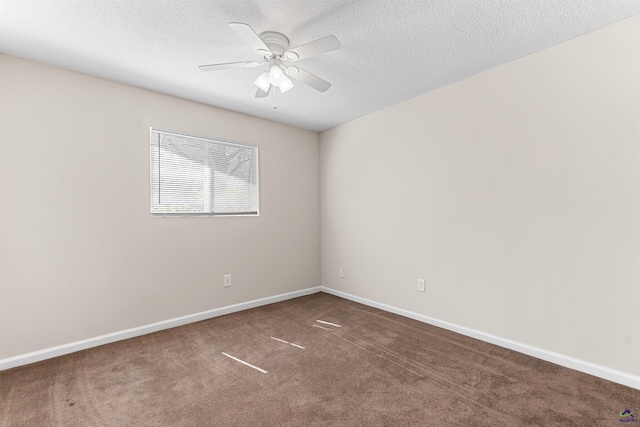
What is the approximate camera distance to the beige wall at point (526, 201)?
1988mm

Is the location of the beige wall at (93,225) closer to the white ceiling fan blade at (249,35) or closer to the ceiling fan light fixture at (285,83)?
the ceiling fan light fixture at (285,83)

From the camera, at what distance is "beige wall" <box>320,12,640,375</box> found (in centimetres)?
199

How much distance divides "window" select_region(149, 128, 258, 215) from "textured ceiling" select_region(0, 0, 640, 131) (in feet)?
2.09

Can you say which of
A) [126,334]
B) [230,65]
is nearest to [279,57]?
[230,65]

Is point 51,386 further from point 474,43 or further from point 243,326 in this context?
point 474,43

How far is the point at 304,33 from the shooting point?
6.70 ft

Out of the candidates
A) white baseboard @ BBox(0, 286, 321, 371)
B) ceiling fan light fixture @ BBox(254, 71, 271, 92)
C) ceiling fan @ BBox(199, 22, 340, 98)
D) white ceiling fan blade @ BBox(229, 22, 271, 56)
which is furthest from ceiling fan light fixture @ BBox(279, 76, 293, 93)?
white baseboard @ BBox(0, 286, 321, 371)

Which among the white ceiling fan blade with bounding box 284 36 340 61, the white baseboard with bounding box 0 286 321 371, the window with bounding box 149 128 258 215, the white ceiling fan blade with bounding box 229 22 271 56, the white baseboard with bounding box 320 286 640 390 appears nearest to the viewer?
→ the white ceiling fan blade with bounding box 229 22 271 56

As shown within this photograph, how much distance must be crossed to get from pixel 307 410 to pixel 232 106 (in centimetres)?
309

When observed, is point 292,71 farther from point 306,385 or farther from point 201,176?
point 306,385

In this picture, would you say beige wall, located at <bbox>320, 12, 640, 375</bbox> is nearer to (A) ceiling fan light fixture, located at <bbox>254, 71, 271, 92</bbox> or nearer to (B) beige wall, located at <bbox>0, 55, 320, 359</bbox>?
(A) ceiling fan light fixture, located at <bbox>254, 71, 271, 92</bbox>

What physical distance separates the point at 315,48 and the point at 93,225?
2451 millimetres

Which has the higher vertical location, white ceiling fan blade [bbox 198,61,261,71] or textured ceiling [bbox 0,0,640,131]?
textured ceiling [bbox 0,0,640,131]

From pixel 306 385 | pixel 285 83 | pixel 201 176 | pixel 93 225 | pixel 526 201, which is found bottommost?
pixel 306 385
